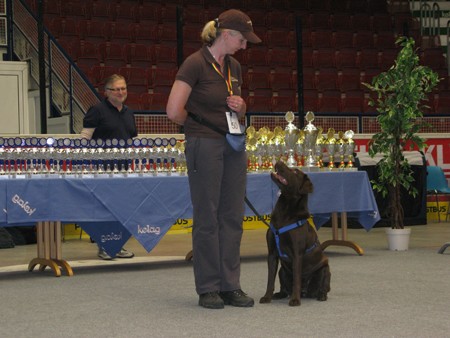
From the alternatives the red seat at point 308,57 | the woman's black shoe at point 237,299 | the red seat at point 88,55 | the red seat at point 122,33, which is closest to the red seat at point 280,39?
the red seat at point 308,57

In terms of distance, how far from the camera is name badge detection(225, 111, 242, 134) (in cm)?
425

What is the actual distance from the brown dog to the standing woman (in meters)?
0.19

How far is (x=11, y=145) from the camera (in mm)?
5734

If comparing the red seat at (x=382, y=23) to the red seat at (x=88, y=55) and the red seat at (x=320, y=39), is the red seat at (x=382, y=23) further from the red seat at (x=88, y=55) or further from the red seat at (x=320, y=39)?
the red seat at (x=88, y=55)

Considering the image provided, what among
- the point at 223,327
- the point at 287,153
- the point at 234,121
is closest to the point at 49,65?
the point at 287,153

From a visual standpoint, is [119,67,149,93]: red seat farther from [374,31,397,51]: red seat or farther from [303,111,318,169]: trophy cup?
[303,111,318,169]: trophy cup

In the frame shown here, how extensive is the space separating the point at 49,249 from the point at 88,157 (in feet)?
2.26

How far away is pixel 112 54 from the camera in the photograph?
12305mm

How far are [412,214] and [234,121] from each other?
249 inches

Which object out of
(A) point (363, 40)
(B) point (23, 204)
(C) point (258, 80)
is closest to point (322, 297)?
(B) point (23, 204)

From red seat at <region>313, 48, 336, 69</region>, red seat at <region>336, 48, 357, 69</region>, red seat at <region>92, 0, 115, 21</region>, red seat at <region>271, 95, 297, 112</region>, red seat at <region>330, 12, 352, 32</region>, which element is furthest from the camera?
red seat at <region>330, 12, 352, 32</region>

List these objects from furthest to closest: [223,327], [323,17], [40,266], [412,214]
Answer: [323,17] → [412,214] → [40,266] → [223,327]

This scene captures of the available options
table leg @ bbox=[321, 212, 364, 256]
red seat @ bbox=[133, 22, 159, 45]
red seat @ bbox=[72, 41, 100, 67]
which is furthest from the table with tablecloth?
red seat @ bbox=[133, 22, 159, 45]

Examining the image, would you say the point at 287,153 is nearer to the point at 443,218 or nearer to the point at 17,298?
the point at 17,298
